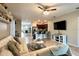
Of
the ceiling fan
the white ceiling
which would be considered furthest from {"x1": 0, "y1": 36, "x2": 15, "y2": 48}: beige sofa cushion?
the ceiling fan

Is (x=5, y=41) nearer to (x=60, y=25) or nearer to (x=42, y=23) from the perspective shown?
(x=42, y=23)

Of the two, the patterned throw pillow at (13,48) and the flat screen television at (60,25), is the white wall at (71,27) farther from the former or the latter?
the patterned throw pillow at (13,48)

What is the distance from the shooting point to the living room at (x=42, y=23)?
1.57 meters

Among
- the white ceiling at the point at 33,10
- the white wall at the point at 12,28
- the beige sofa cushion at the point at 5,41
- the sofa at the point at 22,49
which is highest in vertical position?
the white ceiling at the point at 33,10

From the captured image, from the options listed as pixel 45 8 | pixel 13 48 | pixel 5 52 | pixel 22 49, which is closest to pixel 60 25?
pixel 45 8

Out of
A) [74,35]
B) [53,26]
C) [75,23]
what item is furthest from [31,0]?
[74,35]

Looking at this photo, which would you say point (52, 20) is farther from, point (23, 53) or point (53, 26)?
point (23, 53)

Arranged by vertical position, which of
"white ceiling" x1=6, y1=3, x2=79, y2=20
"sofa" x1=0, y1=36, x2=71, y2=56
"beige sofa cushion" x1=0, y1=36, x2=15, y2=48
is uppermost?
"white ceiling" x1=6, y1=3, x2=79, y2=20

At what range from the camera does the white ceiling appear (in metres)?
1.54

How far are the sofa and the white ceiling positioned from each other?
39cm

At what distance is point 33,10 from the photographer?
5.38ft

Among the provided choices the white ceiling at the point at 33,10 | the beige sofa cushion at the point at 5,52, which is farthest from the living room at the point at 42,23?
the beige sofa cushion at the point at 5,52

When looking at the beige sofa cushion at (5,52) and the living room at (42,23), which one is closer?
the beige sofa cushion at (5,52)

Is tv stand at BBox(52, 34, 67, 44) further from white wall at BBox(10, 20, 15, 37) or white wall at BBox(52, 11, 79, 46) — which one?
white wall at BBox(10, 20, 15, 37)
